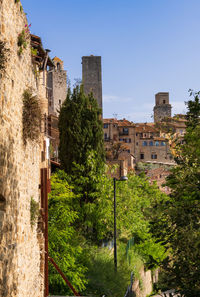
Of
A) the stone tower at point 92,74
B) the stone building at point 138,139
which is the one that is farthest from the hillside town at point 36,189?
the stone building at point 138,139

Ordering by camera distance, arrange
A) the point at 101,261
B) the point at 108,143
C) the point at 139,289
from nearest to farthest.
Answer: the point at 101,261
the point at 139,289
the point at 108,143

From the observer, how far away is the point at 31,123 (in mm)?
8383

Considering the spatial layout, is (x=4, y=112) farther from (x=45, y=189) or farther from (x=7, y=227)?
(x=45, y=189)

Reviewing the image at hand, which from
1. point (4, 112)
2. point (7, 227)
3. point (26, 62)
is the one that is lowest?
point (7, 227)

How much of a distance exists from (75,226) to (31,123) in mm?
12579

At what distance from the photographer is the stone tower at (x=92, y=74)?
5800cm

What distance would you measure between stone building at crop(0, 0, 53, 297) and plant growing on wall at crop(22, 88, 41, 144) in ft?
0.43

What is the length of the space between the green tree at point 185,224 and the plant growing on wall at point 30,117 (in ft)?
14.1

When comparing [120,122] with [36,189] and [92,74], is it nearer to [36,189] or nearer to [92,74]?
[92,74]

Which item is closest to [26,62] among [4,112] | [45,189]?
[4,112]

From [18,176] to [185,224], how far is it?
493 centimetres

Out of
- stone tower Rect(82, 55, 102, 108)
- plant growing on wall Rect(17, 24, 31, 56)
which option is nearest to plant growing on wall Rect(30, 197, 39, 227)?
plant growing on wall Rect(17, 24, 31, 56)

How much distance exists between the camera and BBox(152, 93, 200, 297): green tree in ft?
31.0

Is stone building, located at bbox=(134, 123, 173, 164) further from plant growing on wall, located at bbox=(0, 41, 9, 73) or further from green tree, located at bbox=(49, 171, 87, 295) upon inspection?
plant growing on wall, located at bbox=(0, 41, 9, 73)
